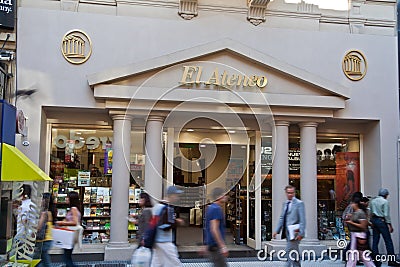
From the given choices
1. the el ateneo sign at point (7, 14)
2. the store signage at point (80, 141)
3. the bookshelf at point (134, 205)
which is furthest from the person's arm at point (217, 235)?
the el ateneo sign at point (7, 14)

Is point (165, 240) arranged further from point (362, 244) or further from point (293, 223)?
point (362, 244)

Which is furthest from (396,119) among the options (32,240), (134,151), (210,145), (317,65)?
(32,240)

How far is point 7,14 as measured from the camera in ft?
33.7

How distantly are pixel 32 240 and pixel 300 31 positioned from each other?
7.63m

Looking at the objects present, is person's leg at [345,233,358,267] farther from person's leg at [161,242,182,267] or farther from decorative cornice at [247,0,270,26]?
decorative cornice at [247,0,270,26]

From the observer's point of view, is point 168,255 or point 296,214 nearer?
point 168,255

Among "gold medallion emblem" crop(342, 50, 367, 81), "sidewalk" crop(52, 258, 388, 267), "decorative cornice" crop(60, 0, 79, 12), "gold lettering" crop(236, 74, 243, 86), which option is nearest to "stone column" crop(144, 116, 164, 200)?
"sidewalk" crop(52, 258, 388, 267)

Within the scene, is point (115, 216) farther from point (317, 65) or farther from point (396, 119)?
point (396, 119)

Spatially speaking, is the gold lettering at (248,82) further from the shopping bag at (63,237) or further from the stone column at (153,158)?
the shopping bag at (63,237)

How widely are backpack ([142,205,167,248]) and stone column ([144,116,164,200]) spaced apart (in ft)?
12.8

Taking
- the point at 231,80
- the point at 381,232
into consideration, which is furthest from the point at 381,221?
the point at 231,80

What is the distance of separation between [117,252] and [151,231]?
13.4 feet

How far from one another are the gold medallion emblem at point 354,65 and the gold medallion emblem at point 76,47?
6.16 m

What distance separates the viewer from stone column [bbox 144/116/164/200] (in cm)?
1045
